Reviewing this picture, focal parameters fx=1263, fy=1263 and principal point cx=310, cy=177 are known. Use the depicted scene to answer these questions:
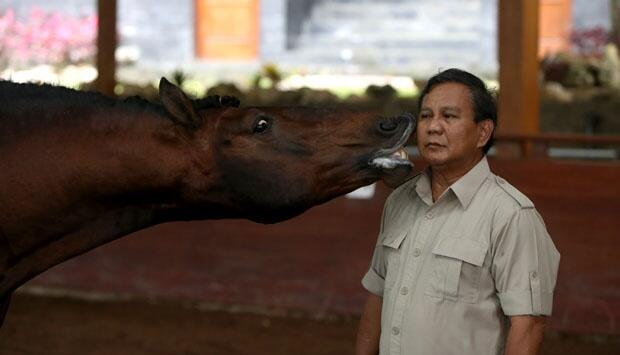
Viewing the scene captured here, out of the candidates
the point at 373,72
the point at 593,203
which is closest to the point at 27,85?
the point at 593,203

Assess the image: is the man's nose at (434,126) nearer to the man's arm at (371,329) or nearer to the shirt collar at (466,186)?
the shirt collar at (466,186)

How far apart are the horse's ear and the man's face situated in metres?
0.51

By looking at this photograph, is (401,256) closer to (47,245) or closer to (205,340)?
(47,245)

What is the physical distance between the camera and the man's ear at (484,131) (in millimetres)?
2768

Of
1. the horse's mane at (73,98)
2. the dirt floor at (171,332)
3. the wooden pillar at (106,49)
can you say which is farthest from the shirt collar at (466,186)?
the wooden pillar at (106,49)

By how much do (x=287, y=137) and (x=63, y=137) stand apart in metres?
0.53

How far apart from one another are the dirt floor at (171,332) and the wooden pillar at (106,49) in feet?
4.83

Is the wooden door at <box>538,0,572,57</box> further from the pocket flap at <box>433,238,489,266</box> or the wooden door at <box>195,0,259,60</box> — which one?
the pocket flap at <box>433,238,489,266</box>

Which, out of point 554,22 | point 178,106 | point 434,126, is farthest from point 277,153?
point 554,22

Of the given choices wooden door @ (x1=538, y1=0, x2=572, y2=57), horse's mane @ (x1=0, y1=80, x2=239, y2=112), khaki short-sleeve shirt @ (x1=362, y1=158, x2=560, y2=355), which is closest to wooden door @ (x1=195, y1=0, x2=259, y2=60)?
wooden door @ (x1=538, y1=0, x2=572, y2=57)

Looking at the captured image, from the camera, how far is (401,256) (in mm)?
2795

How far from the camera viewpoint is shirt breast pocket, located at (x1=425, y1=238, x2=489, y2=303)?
2672mm

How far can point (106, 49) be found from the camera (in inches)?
332

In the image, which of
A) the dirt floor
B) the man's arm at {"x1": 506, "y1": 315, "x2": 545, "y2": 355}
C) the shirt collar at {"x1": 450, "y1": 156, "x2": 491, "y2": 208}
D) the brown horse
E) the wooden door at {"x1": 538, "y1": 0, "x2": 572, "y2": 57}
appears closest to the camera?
the man's arm at {"x1": 506, "y1": 315, "x2": 545, "y2": 355}
